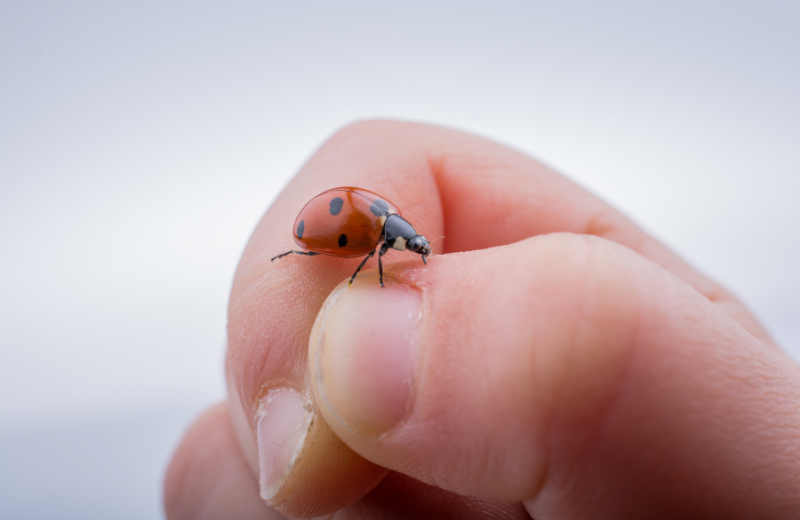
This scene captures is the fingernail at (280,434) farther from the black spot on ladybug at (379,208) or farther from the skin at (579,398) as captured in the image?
the black spot on ladybug at (379,208)

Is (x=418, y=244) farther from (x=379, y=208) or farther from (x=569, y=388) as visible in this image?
(x=569, y=388)

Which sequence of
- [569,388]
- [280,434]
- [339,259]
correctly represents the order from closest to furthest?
[569,388], [280,434], [339,259]

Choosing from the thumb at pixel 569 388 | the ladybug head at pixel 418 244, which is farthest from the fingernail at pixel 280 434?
the ladybug head at pixel 418 244

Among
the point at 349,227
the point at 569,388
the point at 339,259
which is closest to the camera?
the point at 569,388

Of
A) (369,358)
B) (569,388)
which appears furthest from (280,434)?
(569,388)

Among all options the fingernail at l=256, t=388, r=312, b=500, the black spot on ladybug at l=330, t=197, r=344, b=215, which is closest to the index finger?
the fingernail at l=256, t=388, r=312, b=500

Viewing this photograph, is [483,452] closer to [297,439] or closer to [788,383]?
[297,439]

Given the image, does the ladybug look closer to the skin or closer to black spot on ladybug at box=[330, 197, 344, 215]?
black spot on ladybug at box=[330, 197, 344, 215]

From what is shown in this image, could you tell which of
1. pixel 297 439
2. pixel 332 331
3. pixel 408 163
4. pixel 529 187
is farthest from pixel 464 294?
pixel 529 187

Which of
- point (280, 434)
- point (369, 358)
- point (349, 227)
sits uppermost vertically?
point (349, 227)
